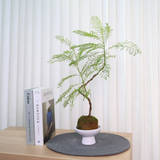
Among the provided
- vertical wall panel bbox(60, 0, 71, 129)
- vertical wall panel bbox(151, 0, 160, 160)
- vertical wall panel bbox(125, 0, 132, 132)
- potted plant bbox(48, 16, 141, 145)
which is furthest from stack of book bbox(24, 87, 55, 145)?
vertical wall panel bbox(151, 0, 160, 160)

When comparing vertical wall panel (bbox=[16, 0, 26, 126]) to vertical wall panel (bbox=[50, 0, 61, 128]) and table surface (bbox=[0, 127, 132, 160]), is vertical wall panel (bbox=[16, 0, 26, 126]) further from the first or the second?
table surface (bbox=[0, 127, 132, 160])

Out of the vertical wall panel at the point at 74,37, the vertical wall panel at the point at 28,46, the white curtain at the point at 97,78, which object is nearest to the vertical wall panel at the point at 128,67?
the white curtain at the point at 97,78

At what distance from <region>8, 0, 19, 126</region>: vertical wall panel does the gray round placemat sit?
0.57 m

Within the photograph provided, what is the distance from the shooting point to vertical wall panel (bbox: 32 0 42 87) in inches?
54.0

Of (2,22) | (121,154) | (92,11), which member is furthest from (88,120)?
(2,22)

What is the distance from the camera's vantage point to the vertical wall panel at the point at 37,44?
1372 millimetres

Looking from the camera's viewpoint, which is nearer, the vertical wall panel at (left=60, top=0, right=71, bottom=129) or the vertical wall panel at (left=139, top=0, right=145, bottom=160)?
the vertical wall panel at (left=139, top=0, right=145, bottom=160)

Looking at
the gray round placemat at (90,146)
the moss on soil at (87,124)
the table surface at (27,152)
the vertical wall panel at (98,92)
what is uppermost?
the vertical wall panel at (98,92)

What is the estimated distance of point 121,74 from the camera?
122cm

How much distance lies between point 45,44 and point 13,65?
32 centimetres

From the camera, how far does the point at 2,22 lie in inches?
56.7

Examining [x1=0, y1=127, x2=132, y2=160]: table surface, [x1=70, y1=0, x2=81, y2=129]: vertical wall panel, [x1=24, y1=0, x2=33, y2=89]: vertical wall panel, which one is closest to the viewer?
[x1=0, y1=127, x2=132, y2=160]: table surface

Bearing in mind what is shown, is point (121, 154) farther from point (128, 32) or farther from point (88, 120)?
point (128, 32)

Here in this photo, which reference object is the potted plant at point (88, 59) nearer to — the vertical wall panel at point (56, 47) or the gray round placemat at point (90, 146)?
the gray round placemat at point (90, 146)
